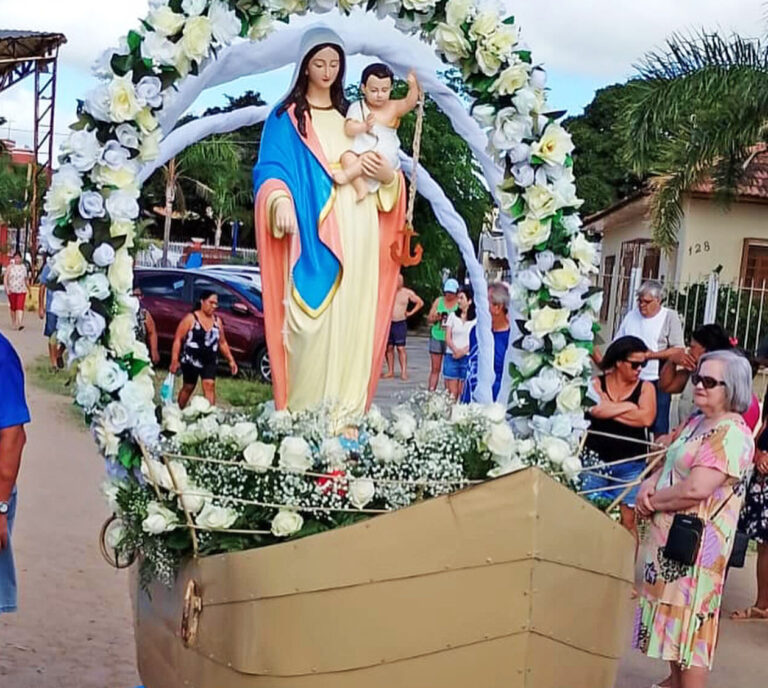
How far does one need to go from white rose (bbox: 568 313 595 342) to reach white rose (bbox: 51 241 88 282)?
6.10 ft

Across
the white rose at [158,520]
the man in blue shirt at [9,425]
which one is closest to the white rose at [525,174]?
the white rose at [158,520]

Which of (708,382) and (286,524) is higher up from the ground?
(708,382)

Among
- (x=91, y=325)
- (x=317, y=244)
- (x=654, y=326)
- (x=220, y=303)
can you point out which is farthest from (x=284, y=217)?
(x=220, y=303)

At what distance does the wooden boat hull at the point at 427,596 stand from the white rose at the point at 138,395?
738 mm

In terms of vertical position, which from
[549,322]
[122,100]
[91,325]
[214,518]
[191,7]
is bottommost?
[214,518]

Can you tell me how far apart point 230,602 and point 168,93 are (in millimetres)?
1819

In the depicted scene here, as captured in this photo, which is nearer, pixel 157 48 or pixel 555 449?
pixel 157 48

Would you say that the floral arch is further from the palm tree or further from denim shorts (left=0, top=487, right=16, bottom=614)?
the palm tree

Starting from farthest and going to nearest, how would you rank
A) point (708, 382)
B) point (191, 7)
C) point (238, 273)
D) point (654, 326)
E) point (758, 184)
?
point (758, 184)
point (238, 273)
point (654, 326)
point (708, 382)
point (191, 7)

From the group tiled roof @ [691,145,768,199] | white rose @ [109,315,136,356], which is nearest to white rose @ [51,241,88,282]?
white rose @ [109,315,136,356]

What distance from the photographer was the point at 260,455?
369cm

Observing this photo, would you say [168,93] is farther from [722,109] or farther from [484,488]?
[722,109]

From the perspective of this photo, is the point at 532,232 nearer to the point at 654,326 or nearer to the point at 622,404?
the point at 622,404

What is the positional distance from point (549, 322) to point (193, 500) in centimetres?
159
